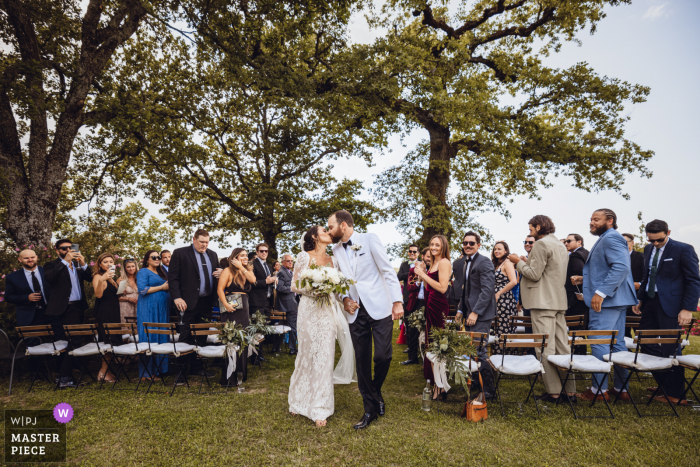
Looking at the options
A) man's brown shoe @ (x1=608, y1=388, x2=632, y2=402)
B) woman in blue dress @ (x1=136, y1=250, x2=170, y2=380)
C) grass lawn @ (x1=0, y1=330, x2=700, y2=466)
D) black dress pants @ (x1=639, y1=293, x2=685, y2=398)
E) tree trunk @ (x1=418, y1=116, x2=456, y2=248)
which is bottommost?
man's brown shoe @ (x1=608, y1=388, x2=632, y2=402)

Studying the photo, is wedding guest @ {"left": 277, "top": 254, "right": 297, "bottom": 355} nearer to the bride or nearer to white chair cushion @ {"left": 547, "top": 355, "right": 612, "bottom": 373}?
the bride

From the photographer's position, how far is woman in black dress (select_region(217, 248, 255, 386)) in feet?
20.0

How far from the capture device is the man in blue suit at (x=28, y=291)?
6.20 metres

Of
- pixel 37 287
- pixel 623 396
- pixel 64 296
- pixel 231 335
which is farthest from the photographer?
pixel 37 287

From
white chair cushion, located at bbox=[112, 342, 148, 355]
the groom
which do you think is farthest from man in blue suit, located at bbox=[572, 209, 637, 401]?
white chair cushion, located at bbox=[112, 342, 148, 355]

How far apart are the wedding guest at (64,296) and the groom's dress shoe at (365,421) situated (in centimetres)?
494

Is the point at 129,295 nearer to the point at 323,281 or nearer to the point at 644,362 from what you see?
the point at 323,281

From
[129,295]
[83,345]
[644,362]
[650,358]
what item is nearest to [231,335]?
[129,295]

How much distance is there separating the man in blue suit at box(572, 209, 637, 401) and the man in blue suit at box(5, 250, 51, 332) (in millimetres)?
9006

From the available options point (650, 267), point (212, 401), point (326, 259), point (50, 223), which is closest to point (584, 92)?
point (650, 267)

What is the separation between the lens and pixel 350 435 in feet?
13.3

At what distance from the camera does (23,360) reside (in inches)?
274

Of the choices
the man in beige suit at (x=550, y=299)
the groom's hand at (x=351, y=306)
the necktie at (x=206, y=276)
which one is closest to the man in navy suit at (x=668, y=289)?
the man in beige suit at (x=550, y=299)

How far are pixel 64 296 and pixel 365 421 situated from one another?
5619mm
